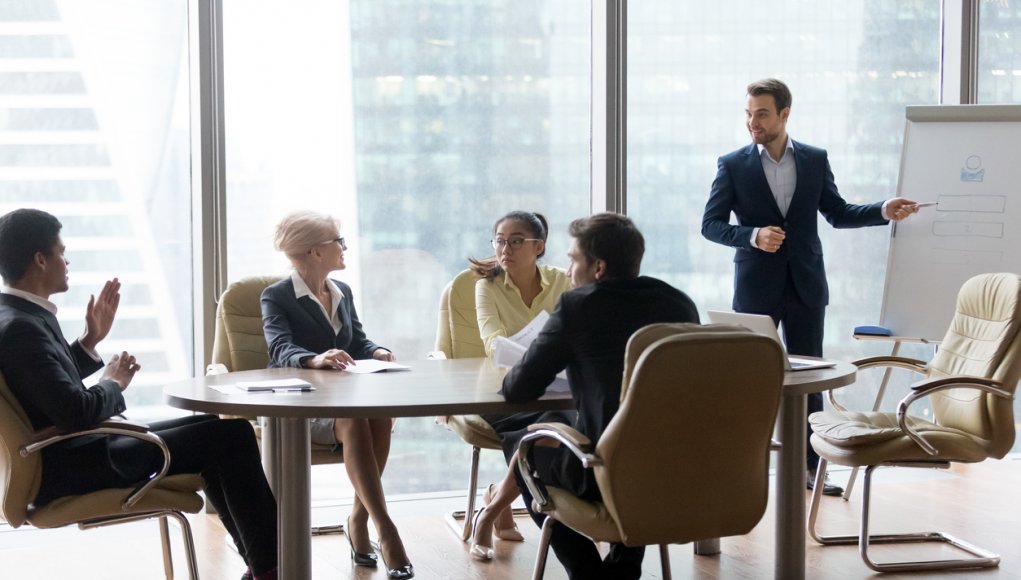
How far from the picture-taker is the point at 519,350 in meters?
3.19

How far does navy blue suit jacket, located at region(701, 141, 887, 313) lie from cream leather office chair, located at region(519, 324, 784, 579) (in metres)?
2.02

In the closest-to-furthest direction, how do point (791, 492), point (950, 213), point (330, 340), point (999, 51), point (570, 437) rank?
point (570, 437)
point (791, 492)
point (330, 340)
point (950, 213)
point (999, 51)

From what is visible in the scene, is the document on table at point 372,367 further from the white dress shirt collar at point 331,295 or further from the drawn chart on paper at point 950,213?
the drawn chart on paper at point 950,213

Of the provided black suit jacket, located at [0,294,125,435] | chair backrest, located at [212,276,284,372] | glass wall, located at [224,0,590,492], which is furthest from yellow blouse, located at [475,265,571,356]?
black suit jacket, located at [0,294,125,435]

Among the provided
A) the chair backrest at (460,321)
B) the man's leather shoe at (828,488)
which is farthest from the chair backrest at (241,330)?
the man's leather shoe at (828,488)

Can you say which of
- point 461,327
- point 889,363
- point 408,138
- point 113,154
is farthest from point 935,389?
point 113,154

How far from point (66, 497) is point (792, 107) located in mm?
3916

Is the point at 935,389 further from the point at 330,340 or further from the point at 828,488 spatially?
the point at 330,340

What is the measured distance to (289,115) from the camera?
15.9 ft

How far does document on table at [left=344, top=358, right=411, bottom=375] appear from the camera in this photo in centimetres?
354

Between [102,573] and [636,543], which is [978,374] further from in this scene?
[102,573]

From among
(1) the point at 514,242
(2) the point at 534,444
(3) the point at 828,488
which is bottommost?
(3) the point at 828,488

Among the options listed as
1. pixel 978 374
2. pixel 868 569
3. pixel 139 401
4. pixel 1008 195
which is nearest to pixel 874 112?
pixel 1008 195

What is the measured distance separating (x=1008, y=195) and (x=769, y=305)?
1.26m
